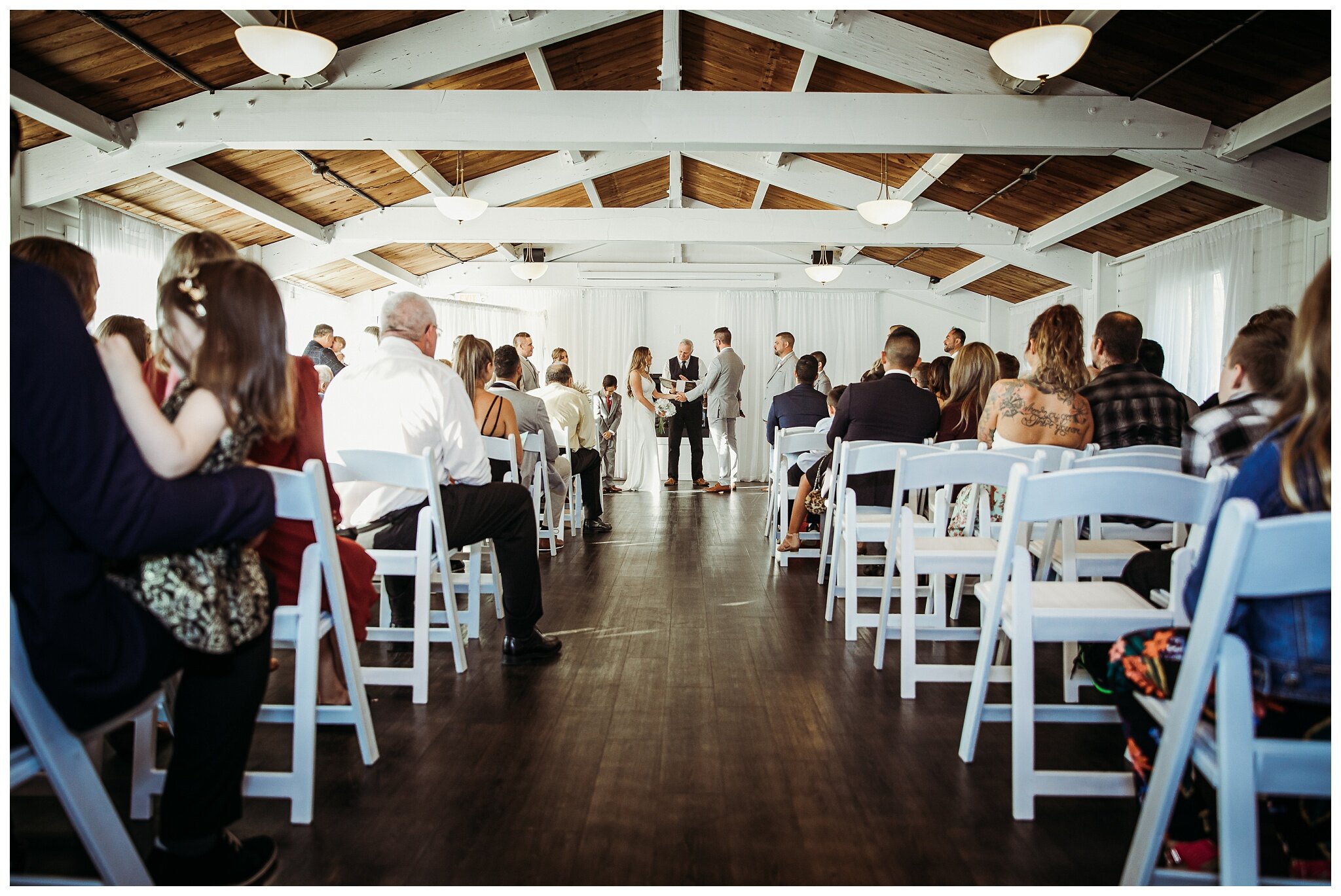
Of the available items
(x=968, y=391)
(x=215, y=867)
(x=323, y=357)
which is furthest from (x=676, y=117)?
(x=215, y=867)

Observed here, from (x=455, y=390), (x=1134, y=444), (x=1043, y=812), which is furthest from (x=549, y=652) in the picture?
(x=1134, y=444)

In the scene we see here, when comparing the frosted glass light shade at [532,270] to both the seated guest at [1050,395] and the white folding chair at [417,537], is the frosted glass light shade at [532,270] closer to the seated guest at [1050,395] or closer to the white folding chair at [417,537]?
the seated guest at [1050,395]

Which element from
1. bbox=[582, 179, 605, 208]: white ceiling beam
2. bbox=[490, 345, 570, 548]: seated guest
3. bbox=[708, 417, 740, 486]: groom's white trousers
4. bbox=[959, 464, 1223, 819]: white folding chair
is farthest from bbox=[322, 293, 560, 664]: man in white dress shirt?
bbox=[708, 417, 740, 486]: groom's white trousers

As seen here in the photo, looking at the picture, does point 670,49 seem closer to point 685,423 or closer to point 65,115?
point 65,115

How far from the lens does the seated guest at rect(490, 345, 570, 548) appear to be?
17.2 feet

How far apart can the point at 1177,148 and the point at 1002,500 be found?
10.6 ft

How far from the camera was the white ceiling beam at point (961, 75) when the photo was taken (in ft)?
17.3

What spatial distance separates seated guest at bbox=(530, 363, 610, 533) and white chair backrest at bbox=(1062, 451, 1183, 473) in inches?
157

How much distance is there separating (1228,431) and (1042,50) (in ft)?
6.91

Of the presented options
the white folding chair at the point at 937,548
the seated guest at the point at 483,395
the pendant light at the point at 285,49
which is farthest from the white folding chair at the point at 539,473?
the white folding chair at the point at 937,548

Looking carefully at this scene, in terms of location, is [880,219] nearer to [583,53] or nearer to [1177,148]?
[1177,148]

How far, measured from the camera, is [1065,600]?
2.08 metres

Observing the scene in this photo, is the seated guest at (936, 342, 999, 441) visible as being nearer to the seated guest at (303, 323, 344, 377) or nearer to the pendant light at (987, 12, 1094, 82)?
the pendant light at (987, 12, 1094, 82)

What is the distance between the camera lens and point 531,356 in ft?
41.4
